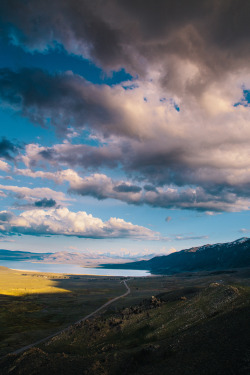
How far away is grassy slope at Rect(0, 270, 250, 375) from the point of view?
26.2 meters

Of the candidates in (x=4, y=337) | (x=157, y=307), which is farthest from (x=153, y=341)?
(x=4, y=337)

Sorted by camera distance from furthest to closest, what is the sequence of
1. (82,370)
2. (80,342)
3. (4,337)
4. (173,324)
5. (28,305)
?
(28,305), (4,337), (80,342), (173,324), (82,370)

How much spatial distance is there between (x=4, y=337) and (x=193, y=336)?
57259 millimetres

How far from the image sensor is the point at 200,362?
1014 inches

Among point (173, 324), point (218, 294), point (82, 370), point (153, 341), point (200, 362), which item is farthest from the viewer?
point (218, 294)

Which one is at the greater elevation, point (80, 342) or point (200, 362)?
point (200, 362)

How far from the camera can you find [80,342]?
50.4 meters

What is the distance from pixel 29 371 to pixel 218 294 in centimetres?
4263

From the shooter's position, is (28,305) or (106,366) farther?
(28,305)

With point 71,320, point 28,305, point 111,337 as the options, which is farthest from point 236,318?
point 28,305

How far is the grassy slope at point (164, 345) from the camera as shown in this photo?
26203 mm

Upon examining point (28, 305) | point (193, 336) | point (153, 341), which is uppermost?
point (193, 336)

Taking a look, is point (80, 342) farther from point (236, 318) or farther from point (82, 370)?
point (236, 318)

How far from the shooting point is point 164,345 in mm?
34844
